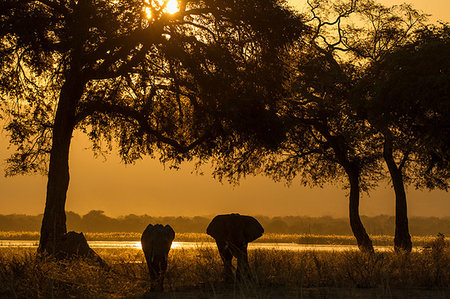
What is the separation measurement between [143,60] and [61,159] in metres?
4.96

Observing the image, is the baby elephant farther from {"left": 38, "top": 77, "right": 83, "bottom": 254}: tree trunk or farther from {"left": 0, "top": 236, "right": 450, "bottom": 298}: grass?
{"left": 38, "top": 77, "right": 83, "bottom": 254}: tree trunk

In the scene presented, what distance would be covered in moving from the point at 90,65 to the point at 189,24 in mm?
4143

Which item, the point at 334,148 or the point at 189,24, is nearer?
the point at 189,24

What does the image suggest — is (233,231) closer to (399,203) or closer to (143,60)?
(143,60)

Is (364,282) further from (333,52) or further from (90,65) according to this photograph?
(333,52)

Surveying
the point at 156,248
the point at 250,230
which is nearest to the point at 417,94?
the point at 250,230

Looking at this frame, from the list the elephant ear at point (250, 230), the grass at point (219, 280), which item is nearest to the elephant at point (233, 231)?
the elephant ear at point (250, 230)

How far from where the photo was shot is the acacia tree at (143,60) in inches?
837

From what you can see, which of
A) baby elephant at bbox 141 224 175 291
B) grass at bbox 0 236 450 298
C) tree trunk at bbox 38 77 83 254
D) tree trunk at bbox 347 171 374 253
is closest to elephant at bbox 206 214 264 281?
grass at bbox 0 236 450 298

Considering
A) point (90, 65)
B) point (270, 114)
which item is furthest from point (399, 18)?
point (90, 65)

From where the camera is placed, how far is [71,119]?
23.5 metres

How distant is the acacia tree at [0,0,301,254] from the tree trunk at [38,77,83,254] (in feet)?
0.13

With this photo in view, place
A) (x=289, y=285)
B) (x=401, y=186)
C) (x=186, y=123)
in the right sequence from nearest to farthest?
(x=289, y=285), (x=186, y=123), (x=401, y=186)

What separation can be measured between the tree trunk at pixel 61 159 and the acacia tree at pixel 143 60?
39 mm
